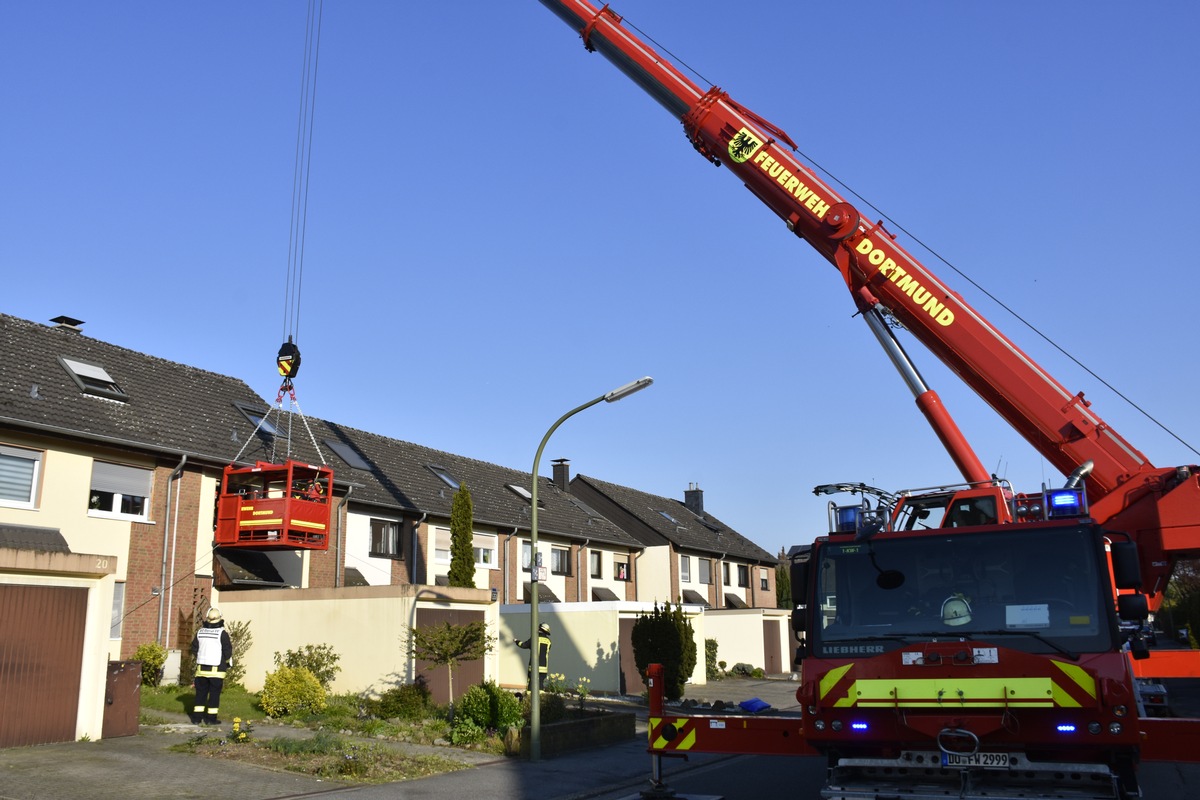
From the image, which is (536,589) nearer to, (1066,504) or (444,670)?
(444,670)

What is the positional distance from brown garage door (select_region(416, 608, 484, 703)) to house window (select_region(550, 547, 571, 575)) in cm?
1459

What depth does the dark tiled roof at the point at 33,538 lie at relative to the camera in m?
17.0

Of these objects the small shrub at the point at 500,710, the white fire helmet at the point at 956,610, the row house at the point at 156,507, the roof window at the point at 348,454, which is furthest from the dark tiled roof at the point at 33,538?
the white fire helmet at the point at 956,610

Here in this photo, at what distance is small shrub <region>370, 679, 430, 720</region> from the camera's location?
55.4 ft

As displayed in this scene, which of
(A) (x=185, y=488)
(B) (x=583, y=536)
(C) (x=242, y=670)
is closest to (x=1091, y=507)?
(C) (x=242, y=670)

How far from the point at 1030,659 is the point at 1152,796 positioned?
5315 millimetres

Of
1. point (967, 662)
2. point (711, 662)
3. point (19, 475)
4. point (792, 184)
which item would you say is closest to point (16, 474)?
point (19, 475)

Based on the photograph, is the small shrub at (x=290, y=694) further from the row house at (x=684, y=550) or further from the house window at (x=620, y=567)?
the house window at (x=620, y=567)

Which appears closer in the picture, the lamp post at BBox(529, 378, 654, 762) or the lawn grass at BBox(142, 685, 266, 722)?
the lamp post at BBox(529, 378, 654, 762)

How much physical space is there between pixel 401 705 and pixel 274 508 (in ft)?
19.6

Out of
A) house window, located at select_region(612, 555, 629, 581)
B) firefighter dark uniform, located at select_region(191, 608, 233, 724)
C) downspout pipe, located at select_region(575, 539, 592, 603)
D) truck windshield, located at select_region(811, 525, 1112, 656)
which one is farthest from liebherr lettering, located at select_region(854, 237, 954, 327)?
house window, located at select_region(612, 555, 629, 581)

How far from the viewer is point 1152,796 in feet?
34.5

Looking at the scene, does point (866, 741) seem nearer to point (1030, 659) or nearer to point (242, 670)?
point (1030, 659)

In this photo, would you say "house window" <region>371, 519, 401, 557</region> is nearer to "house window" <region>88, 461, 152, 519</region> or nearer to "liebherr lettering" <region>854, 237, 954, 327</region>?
"house window" <region>88, 461, 152, 519</region>
